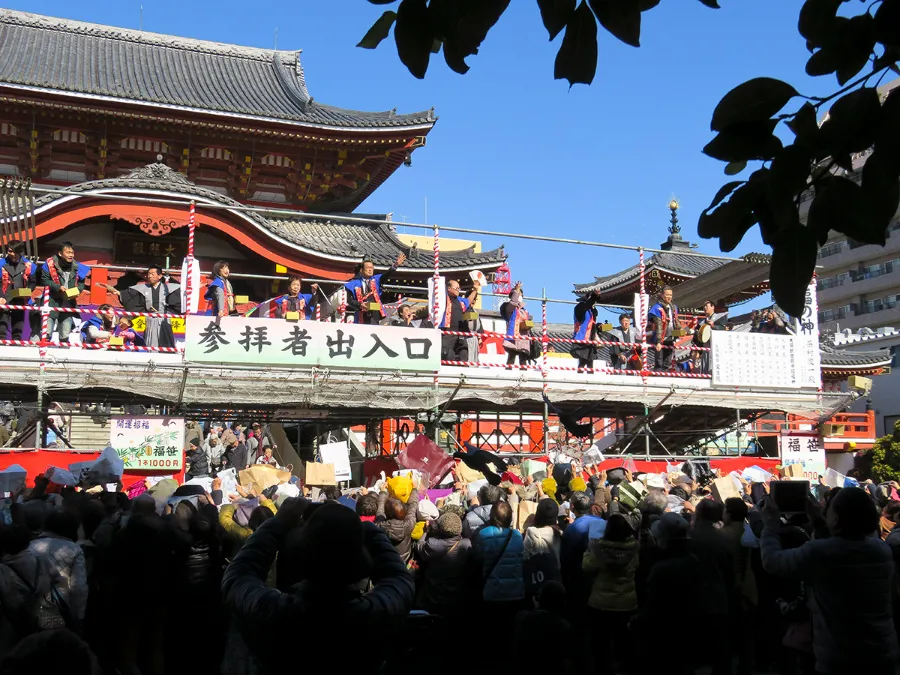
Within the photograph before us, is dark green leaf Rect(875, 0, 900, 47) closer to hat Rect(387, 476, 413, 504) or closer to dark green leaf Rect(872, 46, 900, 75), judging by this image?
dark green leaf Rect(872, 46, 900, 75)

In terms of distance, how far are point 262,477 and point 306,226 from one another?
30.7 feet

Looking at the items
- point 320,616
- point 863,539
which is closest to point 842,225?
point 320,616

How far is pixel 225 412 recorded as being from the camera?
49.4 ft

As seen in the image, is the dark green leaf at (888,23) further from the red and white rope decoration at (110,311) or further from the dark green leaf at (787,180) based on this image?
the red and white rope decoration at (110,311)

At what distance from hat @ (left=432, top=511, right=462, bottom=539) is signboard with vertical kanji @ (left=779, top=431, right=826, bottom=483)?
31.3ft

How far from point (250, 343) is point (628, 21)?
1071cm

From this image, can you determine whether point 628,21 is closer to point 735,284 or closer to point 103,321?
point 103,321

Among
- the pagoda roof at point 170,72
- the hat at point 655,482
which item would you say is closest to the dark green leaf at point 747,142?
the hat at point 655,482

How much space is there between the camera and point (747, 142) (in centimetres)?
262

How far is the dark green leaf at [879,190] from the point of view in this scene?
2.50m

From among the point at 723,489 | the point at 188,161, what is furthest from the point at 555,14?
the point at 188,161

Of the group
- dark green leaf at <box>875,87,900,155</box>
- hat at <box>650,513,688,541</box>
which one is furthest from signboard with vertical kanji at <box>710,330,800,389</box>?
dark green leaf at <box>875,87,900,155</box>

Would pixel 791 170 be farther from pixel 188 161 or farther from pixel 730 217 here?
pixel 188 161

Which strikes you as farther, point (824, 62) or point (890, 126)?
point (824, 62)
